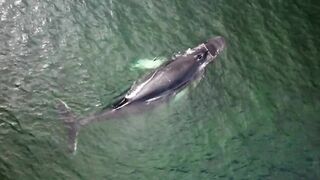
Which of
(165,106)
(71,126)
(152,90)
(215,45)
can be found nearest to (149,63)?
(165,106)

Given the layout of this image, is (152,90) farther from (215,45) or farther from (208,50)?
(215,45)

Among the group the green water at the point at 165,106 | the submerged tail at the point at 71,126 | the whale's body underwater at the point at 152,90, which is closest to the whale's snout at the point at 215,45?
the green water at the point at 165,106

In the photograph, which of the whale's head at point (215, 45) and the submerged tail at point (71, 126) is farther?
the whale's head at point (215, 45)

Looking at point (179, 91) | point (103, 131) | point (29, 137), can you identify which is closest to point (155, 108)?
point (179, 91)

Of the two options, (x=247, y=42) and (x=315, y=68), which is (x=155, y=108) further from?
(x=315, y=68)

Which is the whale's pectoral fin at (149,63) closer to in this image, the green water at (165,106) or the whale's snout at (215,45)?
the green water at (165,106)
